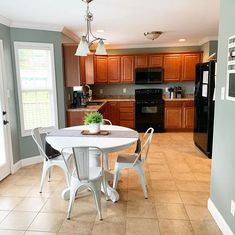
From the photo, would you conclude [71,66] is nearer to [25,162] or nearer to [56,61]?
[56,61]

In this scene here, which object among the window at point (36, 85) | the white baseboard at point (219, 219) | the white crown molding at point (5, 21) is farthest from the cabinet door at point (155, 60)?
the white baseboard at point (219, 219)

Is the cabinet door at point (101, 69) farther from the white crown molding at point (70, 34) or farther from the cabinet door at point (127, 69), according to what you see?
the white crown molding at point (70, 34)

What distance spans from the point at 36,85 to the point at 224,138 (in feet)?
10.3

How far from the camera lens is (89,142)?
2611 mm

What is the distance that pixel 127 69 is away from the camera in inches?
254

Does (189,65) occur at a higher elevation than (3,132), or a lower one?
higher

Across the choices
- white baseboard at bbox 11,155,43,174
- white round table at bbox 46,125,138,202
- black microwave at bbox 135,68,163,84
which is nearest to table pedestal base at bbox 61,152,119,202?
white round table at bbox 46,125,138,202

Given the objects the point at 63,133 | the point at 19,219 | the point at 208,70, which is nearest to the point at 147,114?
the point at 208,70

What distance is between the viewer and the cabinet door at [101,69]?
6.50 metres

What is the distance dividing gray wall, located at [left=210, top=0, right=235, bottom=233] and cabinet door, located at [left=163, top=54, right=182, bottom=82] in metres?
4.11

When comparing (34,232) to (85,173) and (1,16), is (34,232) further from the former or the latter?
(1,16)

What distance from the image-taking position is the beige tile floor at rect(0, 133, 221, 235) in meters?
2.26

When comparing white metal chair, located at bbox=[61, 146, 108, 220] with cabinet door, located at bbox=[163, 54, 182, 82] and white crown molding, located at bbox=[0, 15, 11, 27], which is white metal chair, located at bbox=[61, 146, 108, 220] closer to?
white crown molding, located at bbox=[0, 15, 11, 27]

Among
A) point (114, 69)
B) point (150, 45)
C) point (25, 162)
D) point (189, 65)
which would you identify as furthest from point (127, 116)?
point (25, 162)
